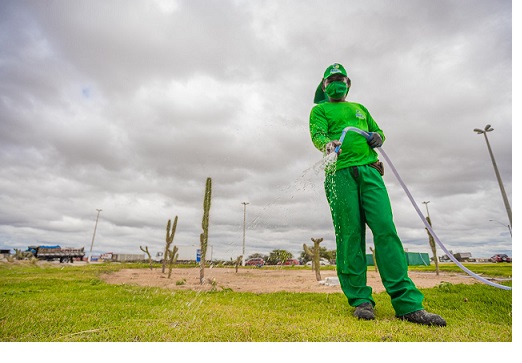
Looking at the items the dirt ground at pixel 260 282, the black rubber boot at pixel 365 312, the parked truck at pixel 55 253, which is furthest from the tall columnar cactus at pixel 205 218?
the parked truck at pixel 55 253

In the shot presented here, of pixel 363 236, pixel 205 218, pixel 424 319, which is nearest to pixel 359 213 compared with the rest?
pixel 363 236

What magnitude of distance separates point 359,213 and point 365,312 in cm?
82

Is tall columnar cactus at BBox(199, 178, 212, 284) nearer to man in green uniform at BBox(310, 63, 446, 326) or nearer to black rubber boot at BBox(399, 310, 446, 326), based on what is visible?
man in green uniform at BBox(310, 63, 446, 326)

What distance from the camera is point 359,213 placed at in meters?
2.69

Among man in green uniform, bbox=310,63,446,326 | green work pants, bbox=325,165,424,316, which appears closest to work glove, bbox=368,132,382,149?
man in green uniform, bbox=310,63,446,326

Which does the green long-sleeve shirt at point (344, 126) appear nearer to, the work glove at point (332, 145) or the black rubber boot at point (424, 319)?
the work glove at point (332, 145)

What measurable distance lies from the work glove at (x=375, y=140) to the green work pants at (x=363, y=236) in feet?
0.75

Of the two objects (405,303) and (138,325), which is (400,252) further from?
(138,325)

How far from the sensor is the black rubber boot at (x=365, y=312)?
7.79 feet
